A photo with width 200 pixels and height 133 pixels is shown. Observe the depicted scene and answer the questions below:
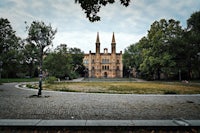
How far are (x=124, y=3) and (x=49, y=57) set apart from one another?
32779 millimetres

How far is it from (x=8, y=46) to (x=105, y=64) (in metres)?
66.6

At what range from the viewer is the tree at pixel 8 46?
46.3 m

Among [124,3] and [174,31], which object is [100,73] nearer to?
[174,31]

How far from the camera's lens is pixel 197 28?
4684cm

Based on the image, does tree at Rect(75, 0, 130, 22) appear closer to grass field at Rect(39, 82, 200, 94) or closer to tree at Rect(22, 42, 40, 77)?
grass field at Rect(39, 82, 200, 94)

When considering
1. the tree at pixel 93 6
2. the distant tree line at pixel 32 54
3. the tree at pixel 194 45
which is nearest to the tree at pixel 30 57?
the distant tree line at pixel 32 54

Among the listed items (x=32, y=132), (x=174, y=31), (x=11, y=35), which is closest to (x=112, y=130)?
(x=32, y=132)

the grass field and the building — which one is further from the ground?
the building

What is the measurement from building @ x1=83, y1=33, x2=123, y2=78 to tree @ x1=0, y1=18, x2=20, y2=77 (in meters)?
59.0

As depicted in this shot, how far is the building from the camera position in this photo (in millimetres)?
107137

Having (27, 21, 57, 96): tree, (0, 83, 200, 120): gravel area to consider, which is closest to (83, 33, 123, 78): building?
(27, 21, 57, 96): tree

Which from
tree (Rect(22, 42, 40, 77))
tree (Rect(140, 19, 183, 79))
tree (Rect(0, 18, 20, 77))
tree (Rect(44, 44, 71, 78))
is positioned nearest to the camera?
tree (Rect(44, 44, 71, 78))

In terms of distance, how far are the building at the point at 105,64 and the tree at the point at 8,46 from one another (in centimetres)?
5905

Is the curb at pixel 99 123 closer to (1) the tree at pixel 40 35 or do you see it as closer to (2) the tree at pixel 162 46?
(1) the tree at pixel 40 35
